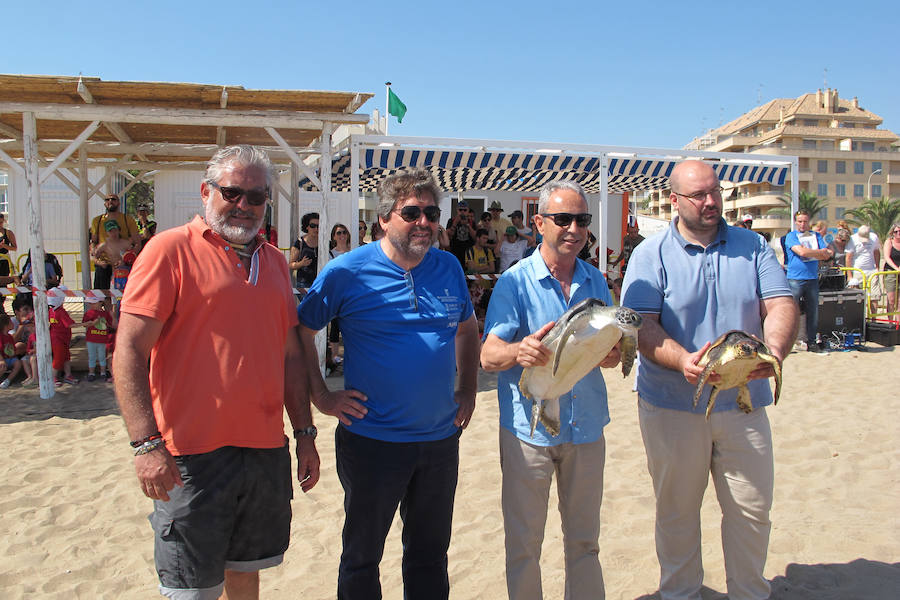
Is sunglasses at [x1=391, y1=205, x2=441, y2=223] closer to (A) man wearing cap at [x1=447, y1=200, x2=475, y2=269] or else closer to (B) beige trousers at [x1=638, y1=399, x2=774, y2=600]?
(B) beige trousers at [x1=638, y1=399, x2=774, y2=600]

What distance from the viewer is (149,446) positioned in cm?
190

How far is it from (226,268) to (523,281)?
46.5 inches

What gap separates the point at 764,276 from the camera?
2580mm

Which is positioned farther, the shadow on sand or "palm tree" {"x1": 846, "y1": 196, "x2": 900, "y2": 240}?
"palm tree" {"x1": 846, "y1": 196, "x2": 900, "y2": 240}

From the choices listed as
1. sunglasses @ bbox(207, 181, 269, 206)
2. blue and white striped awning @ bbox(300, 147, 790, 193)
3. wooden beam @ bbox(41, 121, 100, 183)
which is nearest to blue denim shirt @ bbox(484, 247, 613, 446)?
sunglasses @ bbox(207, 181, 269, 206)

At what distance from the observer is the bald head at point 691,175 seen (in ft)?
8.33

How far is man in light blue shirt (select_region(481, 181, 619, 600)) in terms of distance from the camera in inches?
95.7

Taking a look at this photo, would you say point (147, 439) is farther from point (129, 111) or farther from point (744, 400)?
point (129, 111)

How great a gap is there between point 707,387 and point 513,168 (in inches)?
301

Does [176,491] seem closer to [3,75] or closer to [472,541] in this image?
[472,541]

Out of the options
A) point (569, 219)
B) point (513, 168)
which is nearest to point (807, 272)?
point (513, 168)

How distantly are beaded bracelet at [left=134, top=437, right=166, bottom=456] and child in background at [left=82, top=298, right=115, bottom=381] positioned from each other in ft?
21.4

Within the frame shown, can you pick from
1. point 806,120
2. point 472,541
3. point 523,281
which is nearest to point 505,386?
point 523,281

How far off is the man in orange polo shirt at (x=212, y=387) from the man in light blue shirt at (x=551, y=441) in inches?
35.4
